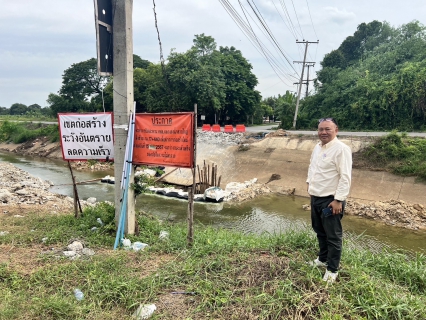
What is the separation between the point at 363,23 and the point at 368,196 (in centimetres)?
2421

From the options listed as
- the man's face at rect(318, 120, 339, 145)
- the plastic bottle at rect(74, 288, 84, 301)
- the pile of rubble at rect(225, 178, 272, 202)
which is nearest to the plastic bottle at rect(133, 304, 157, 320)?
the plastic bottle at rect(74, 288, 84, 301)

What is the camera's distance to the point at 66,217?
5332 mm

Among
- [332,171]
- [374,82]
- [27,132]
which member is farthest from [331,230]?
[27,132]

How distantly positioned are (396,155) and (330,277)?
37.1 ft

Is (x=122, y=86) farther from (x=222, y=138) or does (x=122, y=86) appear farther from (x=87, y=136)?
(x=222, y=138)

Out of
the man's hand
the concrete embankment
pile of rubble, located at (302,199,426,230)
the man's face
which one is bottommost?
pile of rubble, located at (302,199,426,230)

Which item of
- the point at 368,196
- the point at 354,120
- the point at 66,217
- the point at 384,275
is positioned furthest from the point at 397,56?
the point at 66,217

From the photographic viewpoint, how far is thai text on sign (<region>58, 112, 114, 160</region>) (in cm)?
494

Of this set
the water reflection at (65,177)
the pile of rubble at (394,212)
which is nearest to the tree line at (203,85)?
the water reflection at (65,177)

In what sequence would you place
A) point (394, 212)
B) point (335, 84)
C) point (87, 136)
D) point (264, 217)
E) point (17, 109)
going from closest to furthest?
point (87, 136), point (394, 212), point (264, 217), point (335, 84), point (17, 109)

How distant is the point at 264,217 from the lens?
388 inches

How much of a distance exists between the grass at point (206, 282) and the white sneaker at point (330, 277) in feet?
0.23

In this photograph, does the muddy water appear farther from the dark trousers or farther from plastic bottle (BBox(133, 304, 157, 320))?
plastic bottle (BBox(133, 304, 157, 320))

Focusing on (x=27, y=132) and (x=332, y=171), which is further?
(x=27, y=132)
